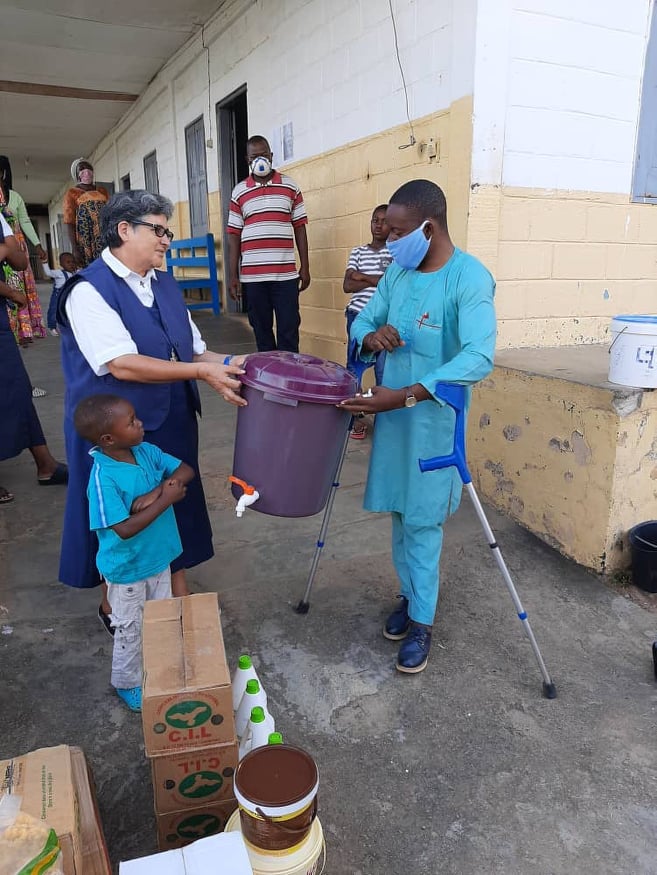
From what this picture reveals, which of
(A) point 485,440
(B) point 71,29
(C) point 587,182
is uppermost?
(B) point 71,29

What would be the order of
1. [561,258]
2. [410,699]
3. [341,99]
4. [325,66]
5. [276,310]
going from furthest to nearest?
[276,310]
[325,66]
[341,99]
[561,258]
[410,699]

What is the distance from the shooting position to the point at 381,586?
309cm

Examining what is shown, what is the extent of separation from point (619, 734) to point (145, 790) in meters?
1.53

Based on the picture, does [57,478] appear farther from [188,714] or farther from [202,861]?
[202,861]

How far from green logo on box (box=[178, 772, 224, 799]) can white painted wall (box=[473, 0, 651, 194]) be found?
3.26 m

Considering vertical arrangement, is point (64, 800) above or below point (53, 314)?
below

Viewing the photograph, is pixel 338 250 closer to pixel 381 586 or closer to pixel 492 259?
pixel 492 259

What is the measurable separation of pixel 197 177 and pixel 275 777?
28.5 feet

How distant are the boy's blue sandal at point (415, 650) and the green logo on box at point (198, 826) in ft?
3.24

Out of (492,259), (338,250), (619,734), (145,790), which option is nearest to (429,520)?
(619,734)

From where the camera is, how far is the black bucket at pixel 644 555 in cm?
301

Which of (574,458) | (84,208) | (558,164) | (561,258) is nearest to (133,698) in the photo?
(574,458)

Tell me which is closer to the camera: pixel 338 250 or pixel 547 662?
pixel 547 662

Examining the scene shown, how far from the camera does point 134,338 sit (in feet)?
7.53
